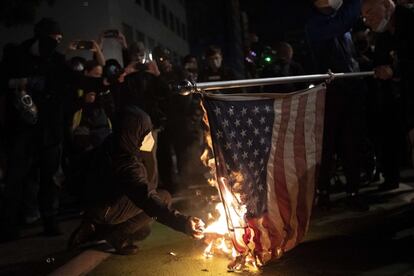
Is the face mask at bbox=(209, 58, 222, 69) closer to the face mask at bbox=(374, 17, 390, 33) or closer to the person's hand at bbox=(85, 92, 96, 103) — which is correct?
the person's hand at bbox=(85, 92, 96, 103)

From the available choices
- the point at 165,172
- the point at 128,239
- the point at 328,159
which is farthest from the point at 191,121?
the point at 128,239

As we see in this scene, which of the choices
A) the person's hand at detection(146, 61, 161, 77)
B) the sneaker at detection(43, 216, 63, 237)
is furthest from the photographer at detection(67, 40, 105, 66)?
the sneaker at detection(43, 216, 63, 237)

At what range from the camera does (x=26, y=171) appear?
595cm

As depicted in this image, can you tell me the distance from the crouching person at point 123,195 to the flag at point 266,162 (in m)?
0.64

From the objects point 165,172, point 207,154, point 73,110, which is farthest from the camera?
point 165,172

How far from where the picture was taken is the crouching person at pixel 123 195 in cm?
454

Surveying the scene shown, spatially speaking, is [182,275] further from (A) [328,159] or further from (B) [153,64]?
(B) [153,64]

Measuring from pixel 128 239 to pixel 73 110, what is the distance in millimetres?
2275

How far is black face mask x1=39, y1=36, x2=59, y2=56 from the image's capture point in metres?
5.86

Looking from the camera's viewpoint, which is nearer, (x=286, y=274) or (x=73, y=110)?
(x=286, y=274)

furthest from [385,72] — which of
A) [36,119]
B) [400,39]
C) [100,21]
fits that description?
[100,21]

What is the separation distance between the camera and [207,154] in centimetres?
494

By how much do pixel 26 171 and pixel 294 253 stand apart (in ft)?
10.9

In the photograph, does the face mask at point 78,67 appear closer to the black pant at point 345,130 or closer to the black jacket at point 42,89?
the black jacket at point 42,89
